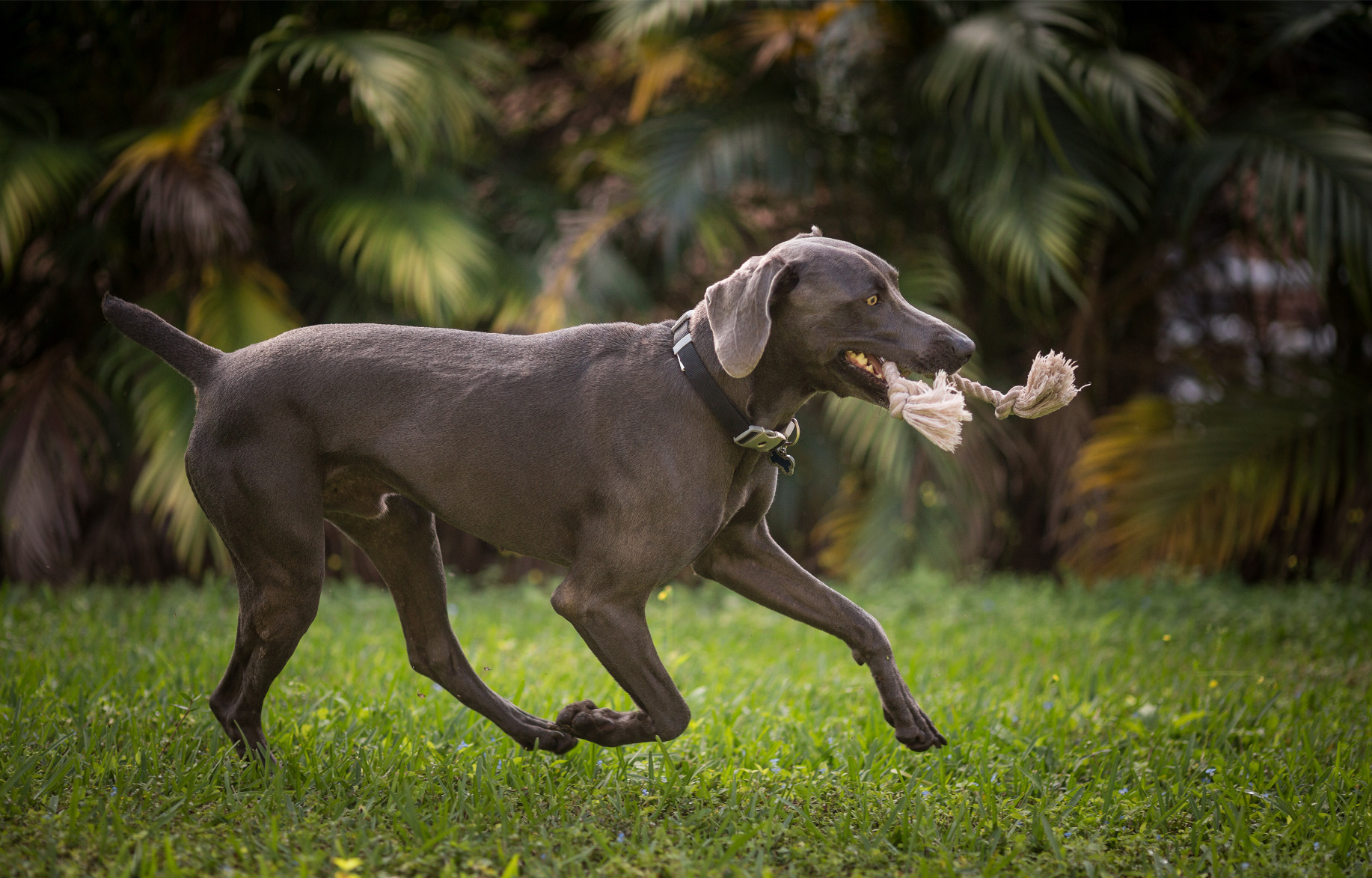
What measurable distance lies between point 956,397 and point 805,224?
16.9 ft

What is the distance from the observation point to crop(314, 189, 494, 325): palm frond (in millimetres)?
6488

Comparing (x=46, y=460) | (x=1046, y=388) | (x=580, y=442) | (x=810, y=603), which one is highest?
(x=1046, y=388)

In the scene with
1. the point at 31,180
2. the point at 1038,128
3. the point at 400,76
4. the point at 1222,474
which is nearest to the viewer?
the point at 31,180

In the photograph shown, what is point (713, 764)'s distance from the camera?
353cm

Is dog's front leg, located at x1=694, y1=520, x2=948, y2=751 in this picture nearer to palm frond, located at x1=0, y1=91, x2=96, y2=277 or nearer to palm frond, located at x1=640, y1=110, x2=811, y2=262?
palm frond, located at x1=640, y1=110, x2=811, y2=262

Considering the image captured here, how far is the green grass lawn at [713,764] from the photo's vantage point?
111 inches

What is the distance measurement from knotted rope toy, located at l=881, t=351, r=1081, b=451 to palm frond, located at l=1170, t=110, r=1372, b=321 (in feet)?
14.2

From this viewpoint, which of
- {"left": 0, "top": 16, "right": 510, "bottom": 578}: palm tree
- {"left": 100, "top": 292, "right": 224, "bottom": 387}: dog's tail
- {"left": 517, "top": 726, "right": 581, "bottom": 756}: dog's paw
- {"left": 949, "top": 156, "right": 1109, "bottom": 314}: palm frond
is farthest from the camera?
{"left": 949, "top": 156, "right": 1109, "bottom": 314}: palm frond

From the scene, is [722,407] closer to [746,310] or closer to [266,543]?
[746,310]

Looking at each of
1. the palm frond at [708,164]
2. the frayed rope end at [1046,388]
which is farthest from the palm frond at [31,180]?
the frayed rope end at [1046,388]

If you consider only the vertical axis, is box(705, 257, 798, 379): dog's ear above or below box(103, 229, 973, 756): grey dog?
above

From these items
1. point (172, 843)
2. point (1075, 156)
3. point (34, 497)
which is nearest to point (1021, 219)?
point (1075, 156)

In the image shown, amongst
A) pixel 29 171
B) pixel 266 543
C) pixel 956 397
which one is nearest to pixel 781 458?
pixel 956 397

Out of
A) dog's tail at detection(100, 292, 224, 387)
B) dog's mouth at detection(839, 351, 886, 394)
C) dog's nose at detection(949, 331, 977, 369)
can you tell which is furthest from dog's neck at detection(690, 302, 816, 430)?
dog's tail at detection(100, 292, 224, 387)
